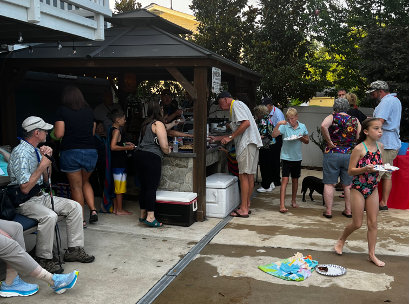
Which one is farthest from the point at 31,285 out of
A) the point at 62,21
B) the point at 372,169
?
the point at 372,169

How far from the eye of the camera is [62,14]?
193 inches

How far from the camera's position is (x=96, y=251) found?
482cm

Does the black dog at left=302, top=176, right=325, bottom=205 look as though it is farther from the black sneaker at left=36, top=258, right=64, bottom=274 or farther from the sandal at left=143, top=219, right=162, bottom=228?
the black sneaker at left=36, top=258, right=64, bottom=274

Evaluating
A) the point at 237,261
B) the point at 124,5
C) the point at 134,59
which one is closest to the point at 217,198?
the point at 237,261

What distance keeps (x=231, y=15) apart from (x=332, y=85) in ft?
13.1

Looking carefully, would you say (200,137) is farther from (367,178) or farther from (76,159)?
(367,178)

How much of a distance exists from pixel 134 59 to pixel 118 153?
141 cm

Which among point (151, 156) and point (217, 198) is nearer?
point (151, 156)

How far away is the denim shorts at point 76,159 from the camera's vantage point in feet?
17.8

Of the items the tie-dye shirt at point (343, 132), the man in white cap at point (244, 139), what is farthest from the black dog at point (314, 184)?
the man in white cap at point (244, 139)

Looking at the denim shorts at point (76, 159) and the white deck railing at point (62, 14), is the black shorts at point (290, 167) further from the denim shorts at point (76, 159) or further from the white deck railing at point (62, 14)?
the white deck railing at point (62, 14)

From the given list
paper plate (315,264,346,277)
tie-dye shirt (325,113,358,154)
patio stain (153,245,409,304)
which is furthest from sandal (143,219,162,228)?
tie-dye shirt (325,113,358,154)

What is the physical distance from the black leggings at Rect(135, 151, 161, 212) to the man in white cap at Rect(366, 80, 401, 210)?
372 centimetres

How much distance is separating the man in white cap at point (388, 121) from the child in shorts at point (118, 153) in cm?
407
